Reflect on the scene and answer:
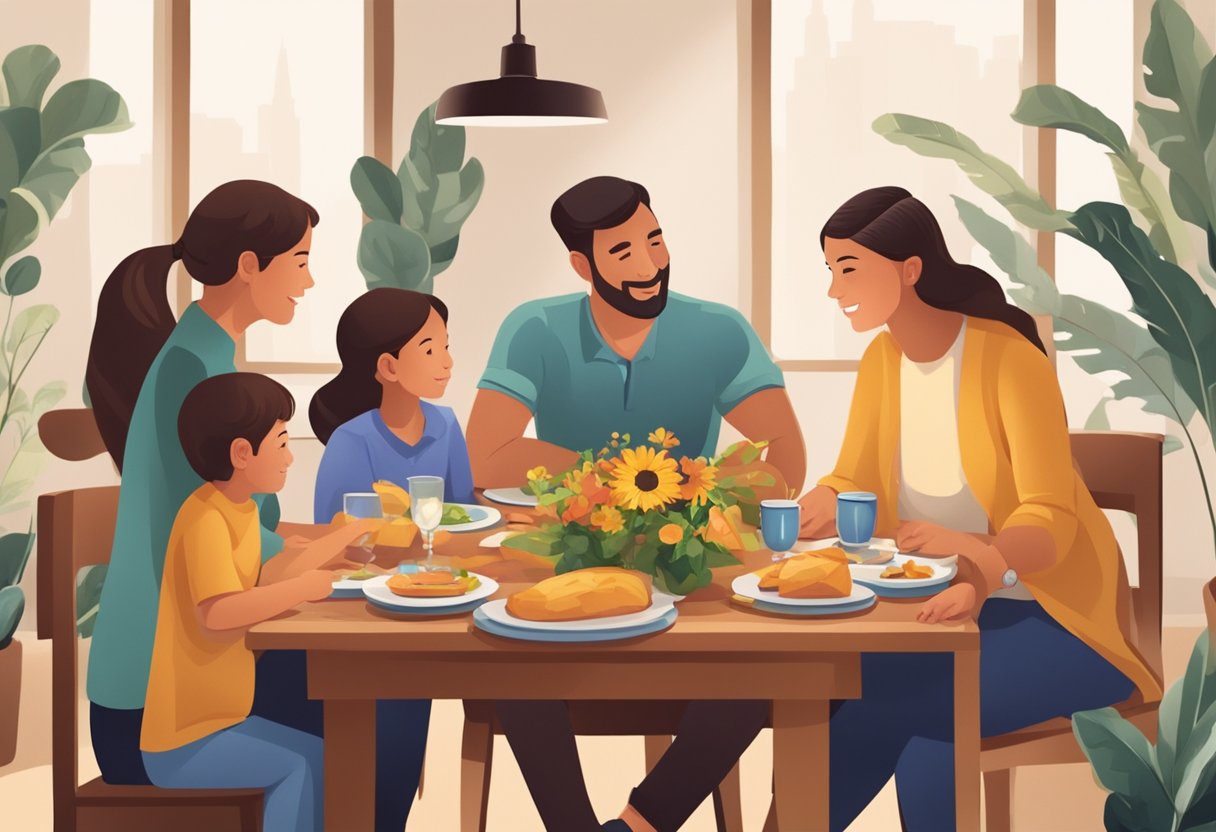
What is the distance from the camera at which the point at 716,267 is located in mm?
5125

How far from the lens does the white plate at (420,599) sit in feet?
6.07

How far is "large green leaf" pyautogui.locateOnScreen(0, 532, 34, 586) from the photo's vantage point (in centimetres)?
365

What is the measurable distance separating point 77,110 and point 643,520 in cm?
252

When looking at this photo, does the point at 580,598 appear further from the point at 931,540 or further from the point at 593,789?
the point at 593,789

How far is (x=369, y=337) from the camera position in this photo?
2602mm

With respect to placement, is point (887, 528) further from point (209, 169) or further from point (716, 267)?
point (209, 169)

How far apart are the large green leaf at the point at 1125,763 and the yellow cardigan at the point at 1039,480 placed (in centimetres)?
9

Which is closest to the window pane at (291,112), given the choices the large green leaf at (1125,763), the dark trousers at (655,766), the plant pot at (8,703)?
the plant pot at (8,703)

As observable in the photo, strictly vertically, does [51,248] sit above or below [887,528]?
above

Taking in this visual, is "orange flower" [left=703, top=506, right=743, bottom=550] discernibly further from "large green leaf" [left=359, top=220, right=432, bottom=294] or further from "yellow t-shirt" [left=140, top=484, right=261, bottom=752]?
"large green leaf" [left=359, top=220, right=432, bottom=294]

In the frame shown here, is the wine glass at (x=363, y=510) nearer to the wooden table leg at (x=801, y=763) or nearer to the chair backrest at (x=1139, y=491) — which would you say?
the wooden table leg at (x=801, y=763)

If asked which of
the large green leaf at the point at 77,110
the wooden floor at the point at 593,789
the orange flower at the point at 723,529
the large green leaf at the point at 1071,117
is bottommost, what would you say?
the wooden floor at the point at 593,789

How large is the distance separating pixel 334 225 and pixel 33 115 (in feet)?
Answer: 5.26

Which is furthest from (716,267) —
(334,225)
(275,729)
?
(275,729)
